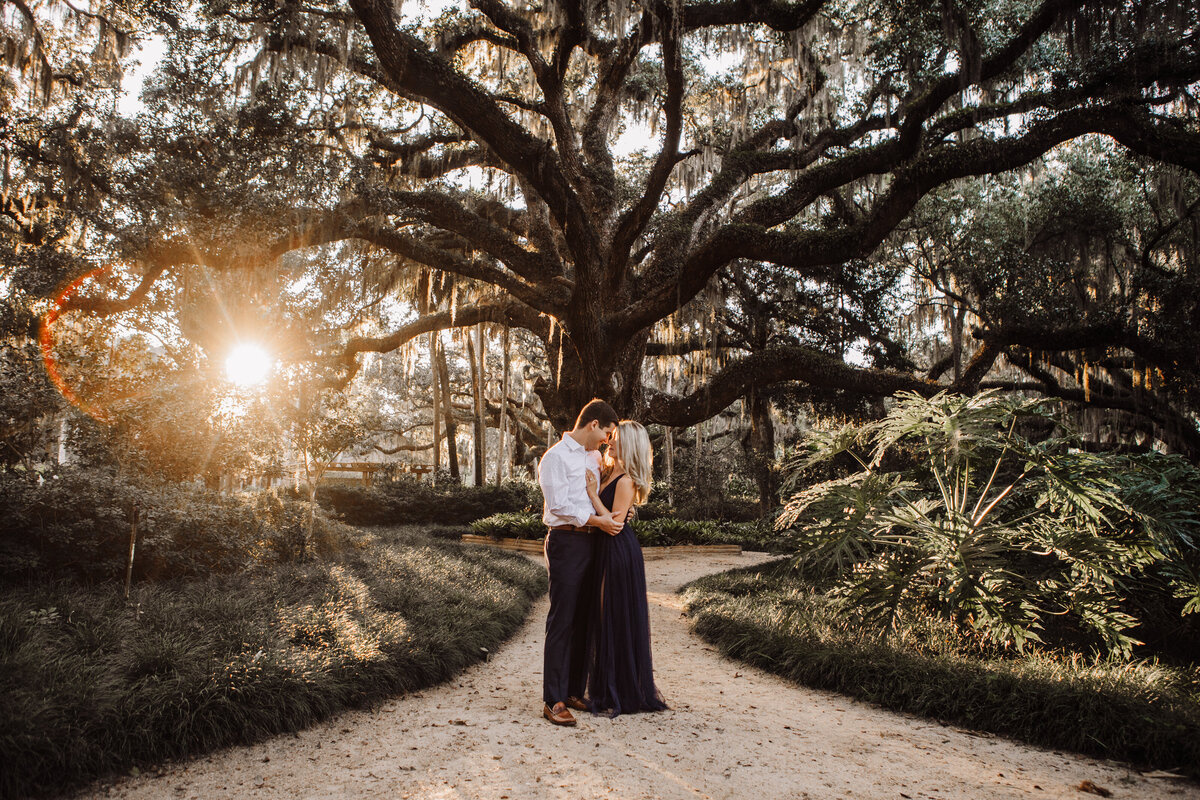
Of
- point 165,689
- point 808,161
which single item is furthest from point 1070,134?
point 165,689

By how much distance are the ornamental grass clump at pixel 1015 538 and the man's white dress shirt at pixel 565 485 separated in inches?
72.4

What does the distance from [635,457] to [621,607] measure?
0.90 meters

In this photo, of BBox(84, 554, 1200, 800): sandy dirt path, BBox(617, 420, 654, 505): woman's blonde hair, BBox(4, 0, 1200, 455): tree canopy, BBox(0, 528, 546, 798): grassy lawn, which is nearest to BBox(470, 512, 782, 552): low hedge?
BBox(4, 0, 1200, 455): tree canopy

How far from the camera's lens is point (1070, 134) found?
8.34 meters

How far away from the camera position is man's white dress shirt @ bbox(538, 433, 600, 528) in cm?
381

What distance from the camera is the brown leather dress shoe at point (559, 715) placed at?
3.63 meters

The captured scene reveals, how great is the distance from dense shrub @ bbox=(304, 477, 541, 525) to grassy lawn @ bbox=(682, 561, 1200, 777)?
11.6 m

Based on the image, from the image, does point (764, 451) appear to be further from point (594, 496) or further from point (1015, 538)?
point (594, 496)

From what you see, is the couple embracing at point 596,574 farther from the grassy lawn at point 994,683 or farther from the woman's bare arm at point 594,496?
the grassy lawn at point 994,683

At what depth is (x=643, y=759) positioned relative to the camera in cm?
315

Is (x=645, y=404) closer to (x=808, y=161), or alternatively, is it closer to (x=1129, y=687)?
(x=808, y=161)

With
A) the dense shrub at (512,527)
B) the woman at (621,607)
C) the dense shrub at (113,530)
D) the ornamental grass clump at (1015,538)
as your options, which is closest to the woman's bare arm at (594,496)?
the woman at (621,607)

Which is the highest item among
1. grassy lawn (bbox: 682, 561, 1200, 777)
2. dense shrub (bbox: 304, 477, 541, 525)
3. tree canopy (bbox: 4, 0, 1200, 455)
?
tree canopy (bbox: 4, 0, 1200, 455)

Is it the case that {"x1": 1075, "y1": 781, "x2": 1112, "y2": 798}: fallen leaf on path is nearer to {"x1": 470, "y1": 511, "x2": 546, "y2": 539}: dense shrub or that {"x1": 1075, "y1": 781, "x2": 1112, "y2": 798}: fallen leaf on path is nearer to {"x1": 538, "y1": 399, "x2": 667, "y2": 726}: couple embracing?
{"x1": 538, "y1": 399, "x2": 667, "y2": 726}: couple embracing
